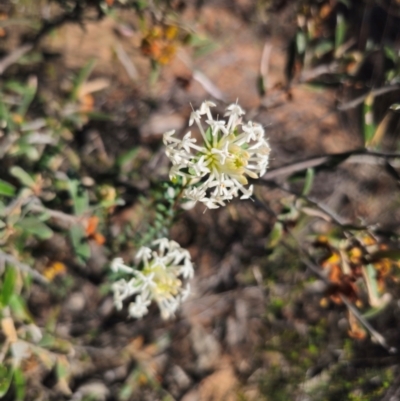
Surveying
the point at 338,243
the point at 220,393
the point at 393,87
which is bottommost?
the point at 220,393

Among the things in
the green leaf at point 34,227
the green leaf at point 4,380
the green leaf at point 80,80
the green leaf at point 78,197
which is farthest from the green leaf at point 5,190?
the green leaf at point 80,80

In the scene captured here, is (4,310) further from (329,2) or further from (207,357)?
(329,2)

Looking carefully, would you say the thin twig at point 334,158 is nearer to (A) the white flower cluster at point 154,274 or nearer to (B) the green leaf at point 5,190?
(A) the white flower cluster at point 154,274

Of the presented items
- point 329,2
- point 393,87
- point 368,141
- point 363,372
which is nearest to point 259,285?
point 363,372

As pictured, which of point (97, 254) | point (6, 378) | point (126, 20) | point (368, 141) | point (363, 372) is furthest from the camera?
A: point (126, 20)

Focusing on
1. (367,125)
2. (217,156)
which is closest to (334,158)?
(367,125)

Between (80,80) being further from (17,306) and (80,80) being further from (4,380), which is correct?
(4,380)
